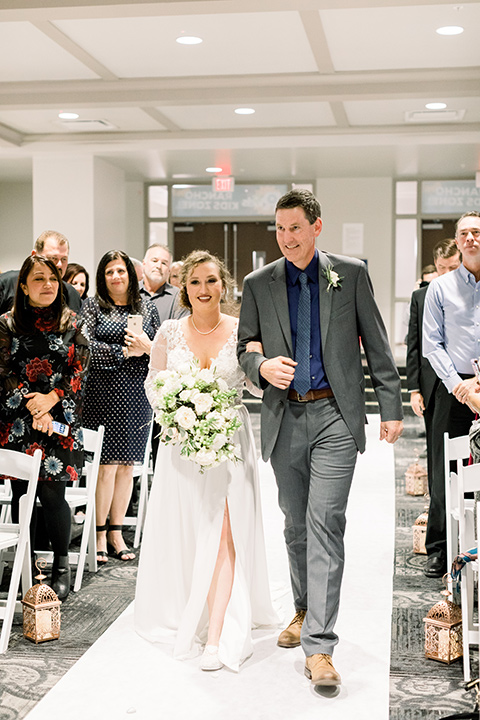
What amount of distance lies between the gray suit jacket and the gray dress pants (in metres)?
0.05

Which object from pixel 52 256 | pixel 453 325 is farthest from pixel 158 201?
pixel 453 325

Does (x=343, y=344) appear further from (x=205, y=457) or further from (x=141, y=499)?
(x=141, y=499)

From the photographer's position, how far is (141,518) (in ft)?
17.7

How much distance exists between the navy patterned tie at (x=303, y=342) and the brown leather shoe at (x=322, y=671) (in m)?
0.99

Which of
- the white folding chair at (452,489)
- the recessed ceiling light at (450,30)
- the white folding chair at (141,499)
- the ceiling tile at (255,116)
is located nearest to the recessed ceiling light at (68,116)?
the ceiling tile at (255,116)

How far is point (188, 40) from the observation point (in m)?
7.12

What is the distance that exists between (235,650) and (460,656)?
3.06ft

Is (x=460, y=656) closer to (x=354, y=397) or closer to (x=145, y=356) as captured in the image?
(x=354, y=397)

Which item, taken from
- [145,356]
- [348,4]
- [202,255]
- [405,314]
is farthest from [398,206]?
[202,255]

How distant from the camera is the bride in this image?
3574 millimetres

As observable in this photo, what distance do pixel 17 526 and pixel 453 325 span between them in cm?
238

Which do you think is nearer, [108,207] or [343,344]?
[343,344]

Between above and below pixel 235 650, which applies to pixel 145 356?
above

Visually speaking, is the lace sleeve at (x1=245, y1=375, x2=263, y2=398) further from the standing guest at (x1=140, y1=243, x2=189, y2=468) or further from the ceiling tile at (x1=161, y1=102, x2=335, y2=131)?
the ceiling tile at (x1=161, y1=102, x2=335, y2=131)
